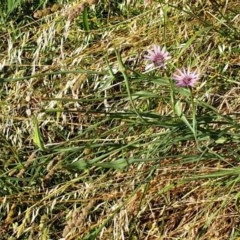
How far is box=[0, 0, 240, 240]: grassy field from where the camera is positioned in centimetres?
127

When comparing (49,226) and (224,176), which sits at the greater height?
(224,176)

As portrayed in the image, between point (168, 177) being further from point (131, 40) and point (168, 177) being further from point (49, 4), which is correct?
point (49, 4)

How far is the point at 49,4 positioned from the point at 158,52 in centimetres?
101

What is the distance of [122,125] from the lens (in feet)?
4.16

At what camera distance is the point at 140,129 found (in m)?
1.58

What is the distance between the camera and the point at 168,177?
1456 mm

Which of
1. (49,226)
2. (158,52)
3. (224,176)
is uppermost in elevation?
(158,52)

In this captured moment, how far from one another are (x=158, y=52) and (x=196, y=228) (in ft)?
1.44

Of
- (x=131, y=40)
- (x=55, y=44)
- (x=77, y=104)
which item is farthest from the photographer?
(x=55, y=44)

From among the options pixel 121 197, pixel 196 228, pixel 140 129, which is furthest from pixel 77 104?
pixel 196 228

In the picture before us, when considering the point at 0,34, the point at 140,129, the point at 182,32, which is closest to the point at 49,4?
the point at 0,34

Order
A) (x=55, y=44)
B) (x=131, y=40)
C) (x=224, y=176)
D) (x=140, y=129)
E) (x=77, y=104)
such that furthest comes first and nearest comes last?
(x=55, y=44)
(x=131, y=40)
(x=77, y=104)
(x=140, y=129)
(x=224, y=176)

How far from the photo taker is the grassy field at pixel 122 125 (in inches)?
49.9

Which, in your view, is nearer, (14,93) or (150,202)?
(150,202)
